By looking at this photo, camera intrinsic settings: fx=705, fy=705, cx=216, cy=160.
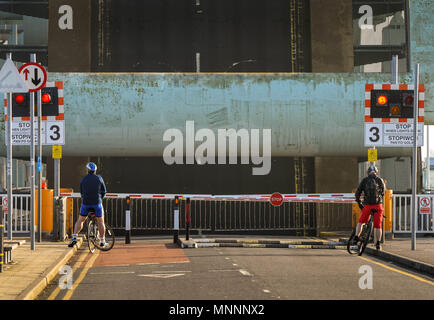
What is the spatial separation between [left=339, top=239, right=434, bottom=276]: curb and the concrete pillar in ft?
31.8

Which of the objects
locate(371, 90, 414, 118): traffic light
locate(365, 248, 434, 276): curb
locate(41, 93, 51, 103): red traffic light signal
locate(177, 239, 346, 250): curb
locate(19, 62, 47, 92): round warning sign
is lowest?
locate(177, 239, 346, 250): curb

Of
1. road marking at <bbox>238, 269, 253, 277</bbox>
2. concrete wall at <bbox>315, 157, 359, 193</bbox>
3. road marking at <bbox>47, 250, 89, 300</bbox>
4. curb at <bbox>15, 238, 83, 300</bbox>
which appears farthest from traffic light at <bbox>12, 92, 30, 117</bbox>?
concrete wall at <bbox>315, 157, 359, 193</bbox>

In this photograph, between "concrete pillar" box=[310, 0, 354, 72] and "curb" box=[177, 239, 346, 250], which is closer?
"curb" box=[177, 239, 346, 250]

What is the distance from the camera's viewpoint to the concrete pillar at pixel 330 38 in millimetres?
24078

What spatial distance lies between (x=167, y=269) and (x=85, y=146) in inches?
406

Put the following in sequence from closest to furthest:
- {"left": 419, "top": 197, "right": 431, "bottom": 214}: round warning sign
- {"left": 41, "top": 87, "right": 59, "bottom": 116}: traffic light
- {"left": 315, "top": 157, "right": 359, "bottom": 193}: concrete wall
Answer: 1. {"left": 41, "top": 87, "right": 59, "bottom": 116}: traffic light
2. {"left": 419, "top": 197, "right": 431, "bottom": 214}: round warning sign
3. {"left": 315, "top": 157, "right": 359, "bottom": 193}: concrete wall

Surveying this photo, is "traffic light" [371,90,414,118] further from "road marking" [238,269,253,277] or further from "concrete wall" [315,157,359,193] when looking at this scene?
"concrete wall" [315,157,359,193]

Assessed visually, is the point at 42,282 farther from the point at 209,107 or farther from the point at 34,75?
the point at 209,107

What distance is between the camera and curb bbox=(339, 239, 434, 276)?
12.2m

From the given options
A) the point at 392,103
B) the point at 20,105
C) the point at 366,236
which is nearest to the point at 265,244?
the point at 366,236

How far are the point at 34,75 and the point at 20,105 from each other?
189cm

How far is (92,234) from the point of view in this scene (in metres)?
15.5

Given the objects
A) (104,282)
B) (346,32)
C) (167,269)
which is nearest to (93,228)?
(167,269)

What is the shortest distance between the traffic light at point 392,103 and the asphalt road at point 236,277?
11.7ft
